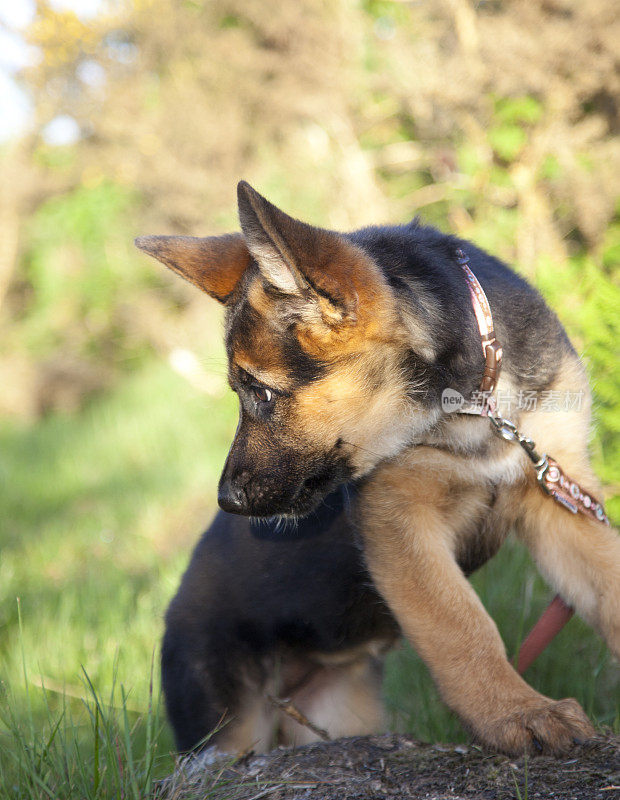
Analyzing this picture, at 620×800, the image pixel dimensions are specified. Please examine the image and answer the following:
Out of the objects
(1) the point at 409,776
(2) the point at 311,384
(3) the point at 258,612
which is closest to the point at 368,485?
(2) the point at 311,384

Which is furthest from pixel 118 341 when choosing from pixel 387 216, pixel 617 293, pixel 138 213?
pixel 617 293

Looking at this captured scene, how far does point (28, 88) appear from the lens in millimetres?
14391

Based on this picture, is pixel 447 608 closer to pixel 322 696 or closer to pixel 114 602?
pixel 322 696

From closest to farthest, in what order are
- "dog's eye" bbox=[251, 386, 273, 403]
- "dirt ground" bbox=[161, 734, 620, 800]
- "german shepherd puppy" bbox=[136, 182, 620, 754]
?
"dirt ground" bbox=[161, 734, 620, 800]
"german shepherd puppy" bbox=[136, 182, 620, 754]
"dog's eye" bbox=[251, 386, 273, 403]

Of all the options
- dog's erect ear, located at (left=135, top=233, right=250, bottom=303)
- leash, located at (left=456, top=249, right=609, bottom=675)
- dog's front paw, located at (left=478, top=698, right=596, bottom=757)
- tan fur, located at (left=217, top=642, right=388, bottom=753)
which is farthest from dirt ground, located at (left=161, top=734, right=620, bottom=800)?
dog's erect ear, located at (left=135, top=233, right=250, bottom=303)

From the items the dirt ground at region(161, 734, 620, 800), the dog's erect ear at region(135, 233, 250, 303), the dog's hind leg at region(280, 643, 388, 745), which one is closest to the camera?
the dirt ground at region(161, 734, 620, 800)

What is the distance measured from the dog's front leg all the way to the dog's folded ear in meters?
0.66

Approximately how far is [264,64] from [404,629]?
10215mm

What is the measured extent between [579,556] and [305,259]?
150 cm

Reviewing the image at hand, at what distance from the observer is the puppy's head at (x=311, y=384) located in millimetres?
2613

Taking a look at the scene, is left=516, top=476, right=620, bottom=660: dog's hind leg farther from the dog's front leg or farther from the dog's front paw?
the dog's front paw

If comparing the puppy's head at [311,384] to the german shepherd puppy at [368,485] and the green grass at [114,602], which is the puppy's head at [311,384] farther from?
the green grass at [114,602]

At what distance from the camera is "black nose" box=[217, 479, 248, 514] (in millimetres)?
2742

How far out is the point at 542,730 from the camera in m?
2.29
